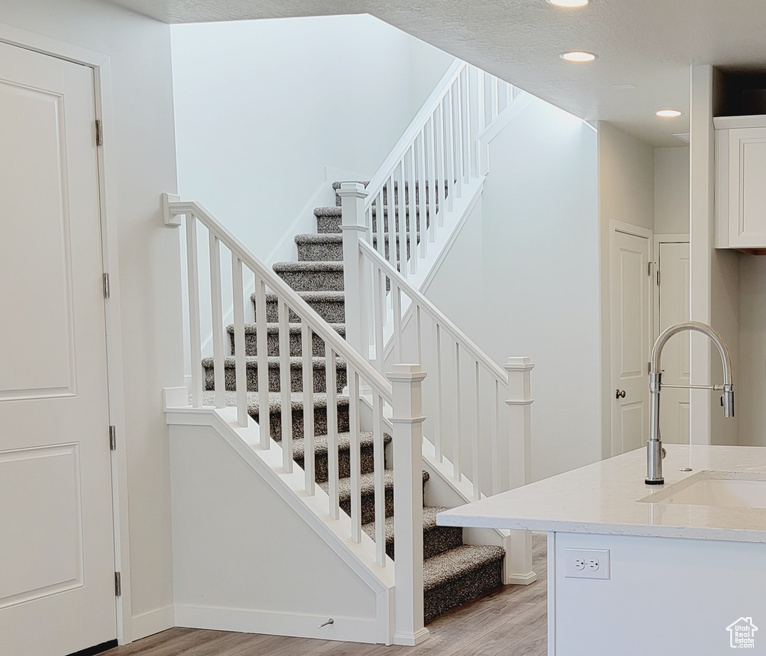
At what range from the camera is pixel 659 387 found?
2.54 m

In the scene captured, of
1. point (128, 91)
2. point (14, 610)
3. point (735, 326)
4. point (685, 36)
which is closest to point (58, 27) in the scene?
point (128, 91)

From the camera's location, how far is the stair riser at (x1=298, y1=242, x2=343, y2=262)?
6.59 m

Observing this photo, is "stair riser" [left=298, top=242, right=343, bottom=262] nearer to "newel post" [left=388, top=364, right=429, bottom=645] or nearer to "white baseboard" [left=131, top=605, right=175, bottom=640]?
"newel post" [left=388, top=364, right=429, bottom=645]

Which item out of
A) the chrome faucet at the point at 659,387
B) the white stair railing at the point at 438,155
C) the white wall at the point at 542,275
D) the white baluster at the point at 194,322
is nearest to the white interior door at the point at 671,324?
the white wall at the point at 542,275

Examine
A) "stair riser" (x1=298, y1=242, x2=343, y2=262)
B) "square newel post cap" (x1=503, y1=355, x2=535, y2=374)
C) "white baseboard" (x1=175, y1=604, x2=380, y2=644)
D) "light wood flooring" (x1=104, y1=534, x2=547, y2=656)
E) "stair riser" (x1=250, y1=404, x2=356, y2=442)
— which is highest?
"stair riser" (x1=298, y1=242, x2=343, y2=262)

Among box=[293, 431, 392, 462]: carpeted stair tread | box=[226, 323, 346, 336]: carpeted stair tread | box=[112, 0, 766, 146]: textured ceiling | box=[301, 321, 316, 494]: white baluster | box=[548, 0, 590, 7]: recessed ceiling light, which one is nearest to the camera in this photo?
box=[548, 0, 590, 7]: recessed ceiling light

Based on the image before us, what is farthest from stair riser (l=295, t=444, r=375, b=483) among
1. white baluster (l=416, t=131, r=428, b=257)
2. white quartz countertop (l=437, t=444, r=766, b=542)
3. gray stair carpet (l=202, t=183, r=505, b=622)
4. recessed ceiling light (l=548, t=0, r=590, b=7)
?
recessed ceiling light (l=548, t=0, r=590, b=7)

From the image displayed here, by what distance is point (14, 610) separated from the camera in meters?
3.52

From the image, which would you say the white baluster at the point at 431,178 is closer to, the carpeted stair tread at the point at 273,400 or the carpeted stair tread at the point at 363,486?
the carpeted stair tread at the point at 273,400

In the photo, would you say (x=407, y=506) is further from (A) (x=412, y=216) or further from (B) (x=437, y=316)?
(A) (x=412, y=216)

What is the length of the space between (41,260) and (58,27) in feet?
2.88

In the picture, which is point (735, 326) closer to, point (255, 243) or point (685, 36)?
point (685, 36)

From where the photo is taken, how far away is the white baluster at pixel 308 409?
4.12 m

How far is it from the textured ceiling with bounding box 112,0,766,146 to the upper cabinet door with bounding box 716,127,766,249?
0.38 m
